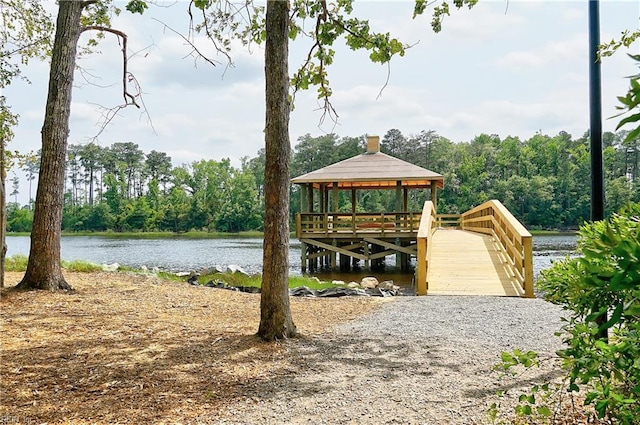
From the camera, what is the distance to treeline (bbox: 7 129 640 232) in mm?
44938

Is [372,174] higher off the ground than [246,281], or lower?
higher

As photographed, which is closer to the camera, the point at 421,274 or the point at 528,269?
the point at 528,269

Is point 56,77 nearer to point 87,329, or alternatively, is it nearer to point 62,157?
point 62,157

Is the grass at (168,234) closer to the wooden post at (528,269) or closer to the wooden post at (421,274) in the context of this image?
the wooden post at (421,274)

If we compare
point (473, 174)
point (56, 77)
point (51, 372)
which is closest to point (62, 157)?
point (56, 77)

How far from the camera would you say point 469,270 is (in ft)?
28.0

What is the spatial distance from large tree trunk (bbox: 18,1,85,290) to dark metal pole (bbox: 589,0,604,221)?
618cm

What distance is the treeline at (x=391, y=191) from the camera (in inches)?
1769

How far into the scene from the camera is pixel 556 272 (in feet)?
8.60

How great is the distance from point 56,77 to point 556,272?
6642 millimetres

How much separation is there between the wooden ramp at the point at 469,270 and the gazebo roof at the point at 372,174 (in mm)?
5988

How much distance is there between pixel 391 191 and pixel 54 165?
39.4 metres

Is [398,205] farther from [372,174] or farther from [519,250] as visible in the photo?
[519,250]

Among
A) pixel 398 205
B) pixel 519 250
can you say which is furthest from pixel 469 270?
pixel 398 205
